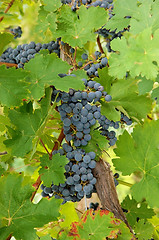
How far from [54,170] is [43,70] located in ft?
1.18

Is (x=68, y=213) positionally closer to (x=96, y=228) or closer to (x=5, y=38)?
(x=96, y=228)

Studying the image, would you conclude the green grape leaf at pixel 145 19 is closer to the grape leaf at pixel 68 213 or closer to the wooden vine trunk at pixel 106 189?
the wooden vine trunk at pixel 106 189

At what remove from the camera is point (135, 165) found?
3.47 feet

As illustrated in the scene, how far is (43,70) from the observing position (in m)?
1.00

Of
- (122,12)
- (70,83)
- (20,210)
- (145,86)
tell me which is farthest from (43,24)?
(20,210)

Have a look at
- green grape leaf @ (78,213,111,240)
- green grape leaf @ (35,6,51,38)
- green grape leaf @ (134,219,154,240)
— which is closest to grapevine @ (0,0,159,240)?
green grape leaf @ (78,213,111,240)

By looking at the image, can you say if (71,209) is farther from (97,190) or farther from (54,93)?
(54,93)

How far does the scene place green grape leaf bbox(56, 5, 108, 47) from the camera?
1119 mm

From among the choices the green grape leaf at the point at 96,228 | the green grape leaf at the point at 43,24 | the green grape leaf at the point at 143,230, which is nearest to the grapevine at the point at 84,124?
the green grape leaf at the point at 96,228

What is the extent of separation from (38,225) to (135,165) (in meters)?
0.40

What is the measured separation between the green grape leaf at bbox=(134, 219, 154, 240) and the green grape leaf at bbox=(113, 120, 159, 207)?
1.09 ft

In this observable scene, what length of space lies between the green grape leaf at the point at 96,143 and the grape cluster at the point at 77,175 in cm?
3

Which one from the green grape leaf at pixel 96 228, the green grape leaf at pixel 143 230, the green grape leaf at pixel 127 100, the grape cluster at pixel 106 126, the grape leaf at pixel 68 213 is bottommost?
the green grape leaf at pixel 143 230

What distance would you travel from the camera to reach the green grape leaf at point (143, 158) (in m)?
1.02
